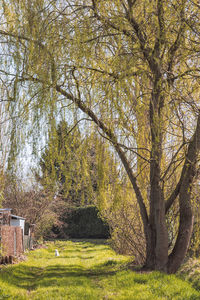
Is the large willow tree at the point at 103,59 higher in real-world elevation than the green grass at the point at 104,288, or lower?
higher

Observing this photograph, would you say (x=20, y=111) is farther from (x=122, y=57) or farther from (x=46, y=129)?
(x=122, y=57)

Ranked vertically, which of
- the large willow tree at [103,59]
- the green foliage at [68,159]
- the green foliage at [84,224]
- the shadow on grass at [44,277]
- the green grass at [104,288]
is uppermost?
the large willow tree at [103,59]

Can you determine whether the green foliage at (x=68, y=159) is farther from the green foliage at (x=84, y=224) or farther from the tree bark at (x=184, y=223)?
the green foliage at (x=84, y=224)

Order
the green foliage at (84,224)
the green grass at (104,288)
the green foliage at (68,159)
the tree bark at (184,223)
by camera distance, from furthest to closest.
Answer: the green foliage at (84,224) < the tree bark at (184,223) < the green foliage at (68,159) < the green grass at (104,288)

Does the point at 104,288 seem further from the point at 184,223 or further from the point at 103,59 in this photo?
the point at 103,59

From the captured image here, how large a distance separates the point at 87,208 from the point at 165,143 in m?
21.8

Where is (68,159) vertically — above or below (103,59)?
below

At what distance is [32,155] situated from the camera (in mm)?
5379

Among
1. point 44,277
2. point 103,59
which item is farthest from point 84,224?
point 103,59

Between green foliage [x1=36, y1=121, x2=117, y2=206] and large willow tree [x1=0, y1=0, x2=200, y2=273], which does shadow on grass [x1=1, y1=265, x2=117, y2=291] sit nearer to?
green foliage [x1=36, y1=121, x2=117, y2=206]

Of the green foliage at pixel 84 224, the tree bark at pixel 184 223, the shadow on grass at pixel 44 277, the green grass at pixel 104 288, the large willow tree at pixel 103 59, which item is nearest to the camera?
the large willow tree at pixel 103 59

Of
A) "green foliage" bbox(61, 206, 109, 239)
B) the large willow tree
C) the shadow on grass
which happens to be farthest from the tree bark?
"green foliage" bbox(61, 206, 109, 239)

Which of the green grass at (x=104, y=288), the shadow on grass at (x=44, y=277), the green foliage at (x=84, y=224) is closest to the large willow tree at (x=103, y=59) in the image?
the green grass at (x=104, y=288)

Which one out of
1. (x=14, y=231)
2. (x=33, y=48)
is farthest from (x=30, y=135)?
(x=14, y=231)
